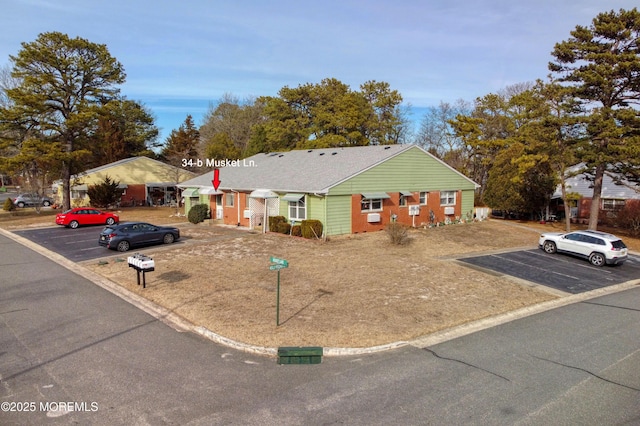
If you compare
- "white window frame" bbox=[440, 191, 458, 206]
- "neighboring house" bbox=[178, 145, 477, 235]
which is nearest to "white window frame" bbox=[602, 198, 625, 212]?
"neighboring house" bbox=[178, 145, 477, 235]

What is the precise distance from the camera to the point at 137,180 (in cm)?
5175

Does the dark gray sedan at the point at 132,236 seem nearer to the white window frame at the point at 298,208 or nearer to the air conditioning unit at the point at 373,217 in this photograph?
the white window frame at the point at 298,208

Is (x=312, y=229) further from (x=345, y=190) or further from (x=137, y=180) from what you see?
(x=137, y=180)

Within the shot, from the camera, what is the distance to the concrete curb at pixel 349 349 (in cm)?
963

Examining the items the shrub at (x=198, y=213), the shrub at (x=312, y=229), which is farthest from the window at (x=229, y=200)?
the shrub at (x=312, y=229)

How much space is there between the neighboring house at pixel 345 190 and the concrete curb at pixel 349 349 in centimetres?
1295

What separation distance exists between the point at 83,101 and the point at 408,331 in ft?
137

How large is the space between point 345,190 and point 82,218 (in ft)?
68.4

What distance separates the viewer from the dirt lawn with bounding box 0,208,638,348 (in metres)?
11.0

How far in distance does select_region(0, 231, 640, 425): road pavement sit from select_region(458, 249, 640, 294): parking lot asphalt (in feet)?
18.3

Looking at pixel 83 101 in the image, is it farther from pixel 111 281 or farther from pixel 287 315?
pixel 287 315

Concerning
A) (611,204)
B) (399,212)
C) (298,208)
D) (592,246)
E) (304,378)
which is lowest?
(304,378)

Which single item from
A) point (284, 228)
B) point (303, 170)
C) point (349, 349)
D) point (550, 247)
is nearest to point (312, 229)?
point (284, 228)

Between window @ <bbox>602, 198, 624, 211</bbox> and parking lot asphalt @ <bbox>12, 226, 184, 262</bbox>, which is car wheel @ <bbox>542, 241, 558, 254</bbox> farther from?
window @ <bbox>602, 198, 624, 211</bbox>
